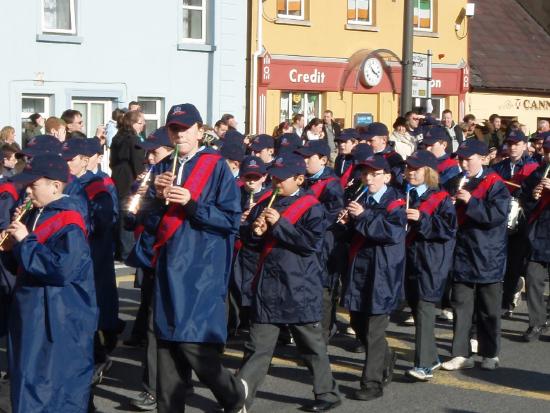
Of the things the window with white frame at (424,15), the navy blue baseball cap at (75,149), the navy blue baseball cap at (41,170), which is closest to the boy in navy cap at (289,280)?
the navy blue baseball cap at (75,149)

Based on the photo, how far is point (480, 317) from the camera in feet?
33.8

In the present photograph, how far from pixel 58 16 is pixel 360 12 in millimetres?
9177

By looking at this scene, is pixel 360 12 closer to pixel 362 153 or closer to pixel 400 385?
pixel 362 153

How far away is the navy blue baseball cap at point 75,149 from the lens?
29.0 feet

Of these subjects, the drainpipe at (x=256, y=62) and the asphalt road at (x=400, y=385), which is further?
the drainpipe at (x=256, y=62)

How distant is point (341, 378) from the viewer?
9906 millimetres

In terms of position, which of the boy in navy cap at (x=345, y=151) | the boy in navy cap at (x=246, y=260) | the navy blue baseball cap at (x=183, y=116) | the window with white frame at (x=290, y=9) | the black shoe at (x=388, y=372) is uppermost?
the window with white frame at (x=290, y=9)

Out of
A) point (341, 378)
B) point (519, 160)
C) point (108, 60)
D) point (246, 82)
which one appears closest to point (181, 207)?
point (341, 378)

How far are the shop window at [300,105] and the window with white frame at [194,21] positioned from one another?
114 inches

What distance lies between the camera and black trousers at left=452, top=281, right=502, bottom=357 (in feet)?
33.3

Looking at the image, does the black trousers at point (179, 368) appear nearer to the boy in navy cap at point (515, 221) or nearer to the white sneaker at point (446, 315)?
the boy in navy cap at point (515, 221)

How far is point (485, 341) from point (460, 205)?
3.84ft

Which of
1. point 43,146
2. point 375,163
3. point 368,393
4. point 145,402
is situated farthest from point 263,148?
point 43,146

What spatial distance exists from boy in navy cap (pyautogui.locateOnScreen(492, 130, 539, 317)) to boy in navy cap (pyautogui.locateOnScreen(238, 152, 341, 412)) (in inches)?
146
